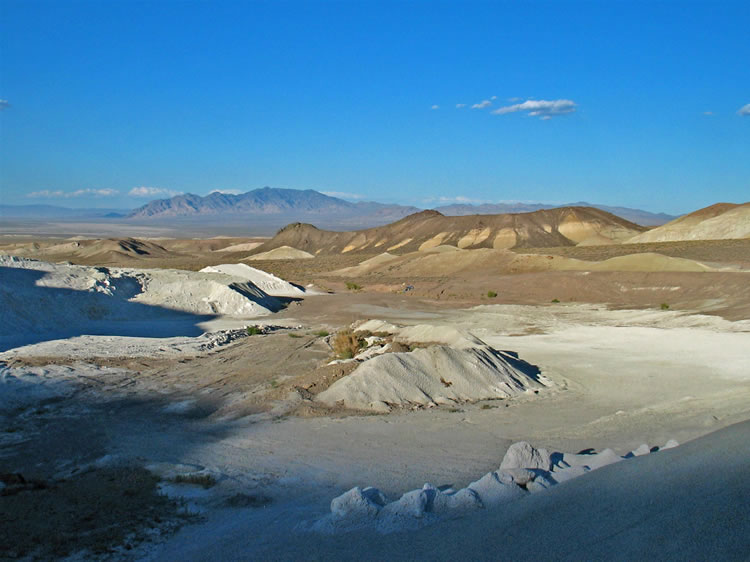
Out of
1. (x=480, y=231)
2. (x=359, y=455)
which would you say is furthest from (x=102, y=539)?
(x=480, y=231)

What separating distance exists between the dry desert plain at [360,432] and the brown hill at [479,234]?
62892 mm

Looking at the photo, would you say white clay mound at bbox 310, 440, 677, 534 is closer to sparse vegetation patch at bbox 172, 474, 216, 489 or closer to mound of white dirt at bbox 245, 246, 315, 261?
sparse vegetation patch at bbox 172, 474, 216, 489

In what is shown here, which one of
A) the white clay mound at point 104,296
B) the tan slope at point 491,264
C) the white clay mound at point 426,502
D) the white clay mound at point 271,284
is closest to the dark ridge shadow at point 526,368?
the white clay mound at point 426,502

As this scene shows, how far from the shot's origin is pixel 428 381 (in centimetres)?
1405

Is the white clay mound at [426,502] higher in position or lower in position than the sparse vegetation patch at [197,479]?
higher

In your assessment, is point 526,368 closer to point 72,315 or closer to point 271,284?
point 72,315

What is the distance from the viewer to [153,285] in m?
32.2

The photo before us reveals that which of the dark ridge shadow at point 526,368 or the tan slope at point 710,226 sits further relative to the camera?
the tan slope at point 710,226

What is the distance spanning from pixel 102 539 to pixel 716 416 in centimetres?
1064

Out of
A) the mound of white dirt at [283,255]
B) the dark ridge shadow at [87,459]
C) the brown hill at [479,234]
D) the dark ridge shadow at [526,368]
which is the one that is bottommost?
the dark ridge shadow at [87,459]

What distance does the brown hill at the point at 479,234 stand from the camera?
9250 cm

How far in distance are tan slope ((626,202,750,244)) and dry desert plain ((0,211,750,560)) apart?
5371cm

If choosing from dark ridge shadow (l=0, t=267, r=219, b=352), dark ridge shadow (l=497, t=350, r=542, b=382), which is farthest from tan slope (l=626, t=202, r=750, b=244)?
dark ridge shadow (l=0, t=267, r=219, b=352)

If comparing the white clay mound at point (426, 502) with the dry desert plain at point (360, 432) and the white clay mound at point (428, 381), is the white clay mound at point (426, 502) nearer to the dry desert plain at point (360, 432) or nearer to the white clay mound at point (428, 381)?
the dry desert plain at point (360, 432)
